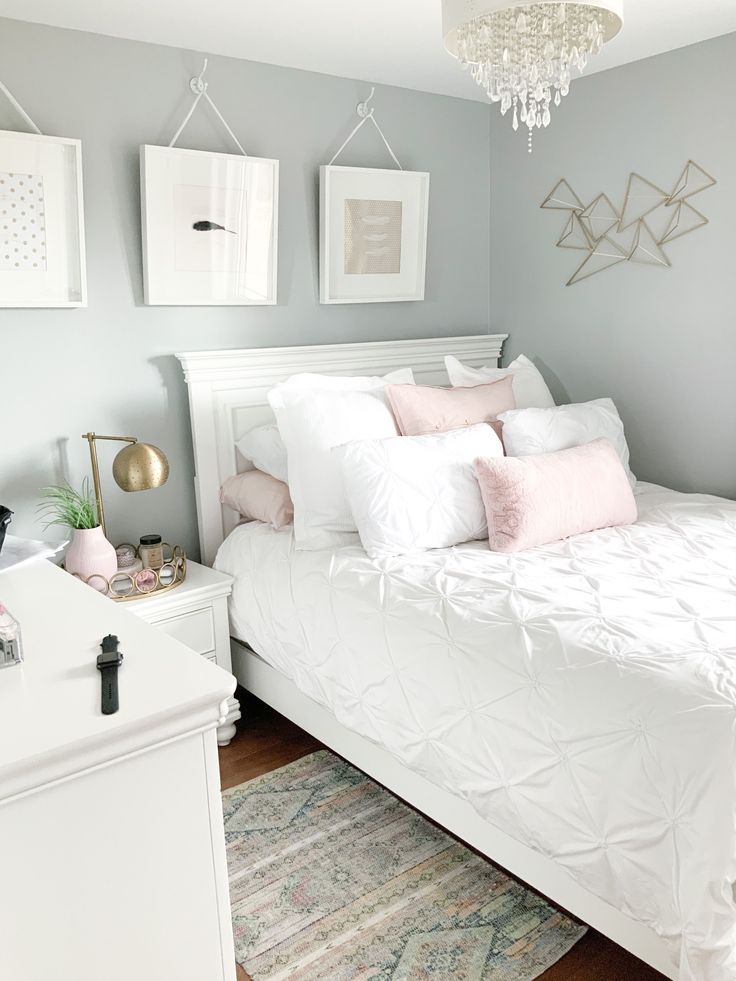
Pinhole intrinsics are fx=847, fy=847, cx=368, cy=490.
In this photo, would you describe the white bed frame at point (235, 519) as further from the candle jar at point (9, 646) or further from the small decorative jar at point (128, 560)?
the candle jar at point (9, 646)

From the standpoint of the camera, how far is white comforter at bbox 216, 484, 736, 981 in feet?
4.86

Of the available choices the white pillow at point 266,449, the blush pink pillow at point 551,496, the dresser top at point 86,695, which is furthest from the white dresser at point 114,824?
the white pillow at point 266,449

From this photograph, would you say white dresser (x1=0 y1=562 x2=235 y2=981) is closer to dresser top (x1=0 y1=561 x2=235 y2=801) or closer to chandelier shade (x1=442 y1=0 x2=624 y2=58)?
dresser top (x1=0 y1=561 x2=235 y2=801)

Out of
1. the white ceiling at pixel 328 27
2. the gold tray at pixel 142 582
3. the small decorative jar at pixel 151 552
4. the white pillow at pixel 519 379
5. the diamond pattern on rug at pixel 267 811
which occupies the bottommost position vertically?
the diamond pattern on rug at pixel 267 811

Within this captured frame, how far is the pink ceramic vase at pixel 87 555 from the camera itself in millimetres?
2508

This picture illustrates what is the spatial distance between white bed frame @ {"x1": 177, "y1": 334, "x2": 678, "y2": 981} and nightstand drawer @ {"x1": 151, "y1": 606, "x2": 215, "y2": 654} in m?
0.14

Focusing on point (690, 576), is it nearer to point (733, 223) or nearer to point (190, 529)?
point (733, 223)

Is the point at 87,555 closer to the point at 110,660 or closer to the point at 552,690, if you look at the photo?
the point at 110,660

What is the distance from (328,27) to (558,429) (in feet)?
4.73

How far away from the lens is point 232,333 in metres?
2.98

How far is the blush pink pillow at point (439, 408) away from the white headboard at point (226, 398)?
37 centimetres

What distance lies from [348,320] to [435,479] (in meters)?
1.07

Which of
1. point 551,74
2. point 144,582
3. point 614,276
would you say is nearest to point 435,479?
point 144,582

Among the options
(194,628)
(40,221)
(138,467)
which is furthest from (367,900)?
(40,221)
